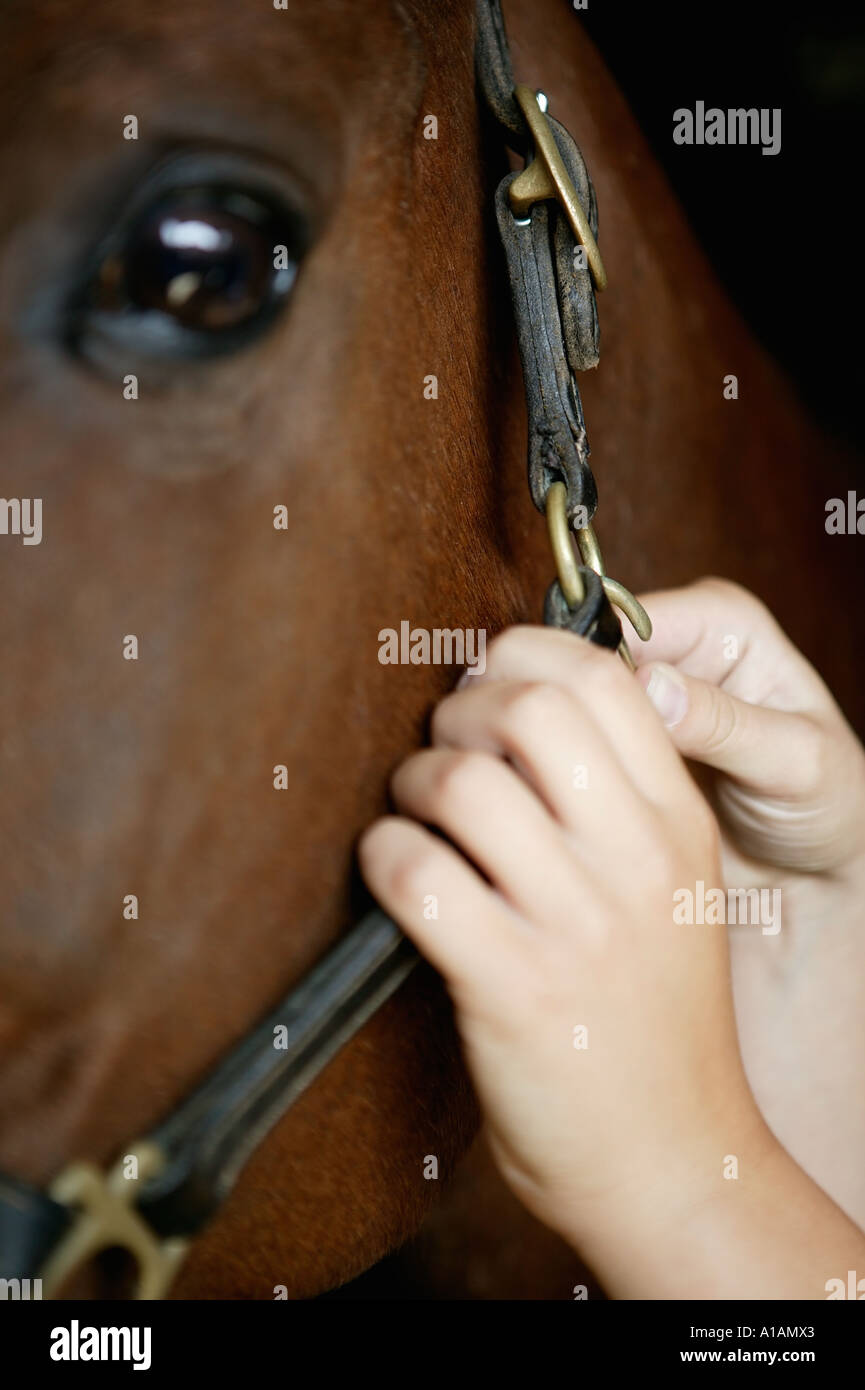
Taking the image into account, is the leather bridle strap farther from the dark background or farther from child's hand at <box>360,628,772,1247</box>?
the dark background

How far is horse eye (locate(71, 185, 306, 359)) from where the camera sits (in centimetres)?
46

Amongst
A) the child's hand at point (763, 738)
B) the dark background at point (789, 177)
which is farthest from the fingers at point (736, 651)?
the dark background at point (789, 177)

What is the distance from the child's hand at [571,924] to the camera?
464 millimetres

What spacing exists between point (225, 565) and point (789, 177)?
990 mm

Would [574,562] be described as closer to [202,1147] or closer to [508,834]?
[508,834]

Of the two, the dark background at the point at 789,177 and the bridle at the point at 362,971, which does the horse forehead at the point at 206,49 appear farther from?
the dark background at the point at 789,177

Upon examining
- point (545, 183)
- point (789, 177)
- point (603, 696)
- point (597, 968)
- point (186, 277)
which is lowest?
point (597, 968)

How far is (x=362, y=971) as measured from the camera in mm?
492

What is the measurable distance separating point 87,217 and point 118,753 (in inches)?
8.1

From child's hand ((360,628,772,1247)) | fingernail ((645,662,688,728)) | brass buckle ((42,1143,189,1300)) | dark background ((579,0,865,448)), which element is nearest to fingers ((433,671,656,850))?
child's hand ((360,628,772,1247))

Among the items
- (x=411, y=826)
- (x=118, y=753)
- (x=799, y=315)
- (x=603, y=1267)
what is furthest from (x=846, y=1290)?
(x=799, y=315)

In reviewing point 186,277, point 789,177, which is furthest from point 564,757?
point 789,177

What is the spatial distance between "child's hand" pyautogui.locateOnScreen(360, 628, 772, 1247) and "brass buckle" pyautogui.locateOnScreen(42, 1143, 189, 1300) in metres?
0.14

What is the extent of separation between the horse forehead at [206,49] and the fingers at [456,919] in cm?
31
